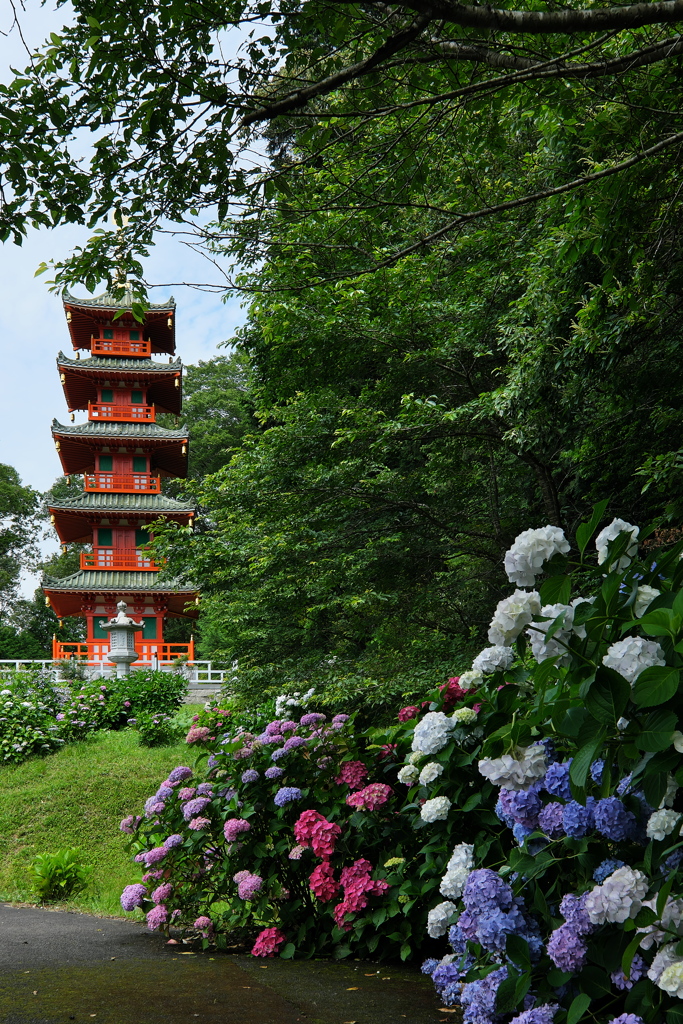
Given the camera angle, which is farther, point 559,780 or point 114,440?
point 114,440

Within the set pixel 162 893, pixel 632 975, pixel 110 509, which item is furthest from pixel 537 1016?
pixel 110 509

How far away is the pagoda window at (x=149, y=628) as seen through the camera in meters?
22.5

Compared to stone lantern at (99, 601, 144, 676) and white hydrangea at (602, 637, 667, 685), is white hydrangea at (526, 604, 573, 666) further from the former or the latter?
stone lantern at (99, 601, 144, 676)

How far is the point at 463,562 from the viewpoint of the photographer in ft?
25.4

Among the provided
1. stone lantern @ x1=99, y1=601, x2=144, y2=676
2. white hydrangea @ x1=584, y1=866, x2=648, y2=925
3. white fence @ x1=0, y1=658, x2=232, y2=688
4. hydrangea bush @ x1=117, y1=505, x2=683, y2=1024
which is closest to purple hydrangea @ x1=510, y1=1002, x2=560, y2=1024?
hydrangea bush @ x1=117, y1=505, x2=683, y2=1024

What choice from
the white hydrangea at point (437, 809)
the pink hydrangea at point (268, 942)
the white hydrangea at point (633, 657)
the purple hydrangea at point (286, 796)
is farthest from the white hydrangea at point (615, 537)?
the pink hydrangea at point (268, 942)

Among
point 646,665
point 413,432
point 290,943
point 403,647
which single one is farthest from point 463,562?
point 646,665

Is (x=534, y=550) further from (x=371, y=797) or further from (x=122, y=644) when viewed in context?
(x=122, y=644)

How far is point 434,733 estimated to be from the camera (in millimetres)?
2619

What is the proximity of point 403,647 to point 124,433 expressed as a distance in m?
17.1

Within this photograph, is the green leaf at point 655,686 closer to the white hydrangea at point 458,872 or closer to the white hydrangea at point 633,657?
the white hydrangea at point 633,657

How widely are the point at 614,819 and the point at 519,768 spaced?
0.28 metres

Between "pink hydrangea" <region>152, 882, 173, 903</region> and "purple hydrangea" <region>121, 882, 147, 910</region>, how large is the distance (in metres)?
0.10

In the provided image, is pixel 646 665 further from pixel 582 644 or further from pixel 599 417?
pixel 599 417
